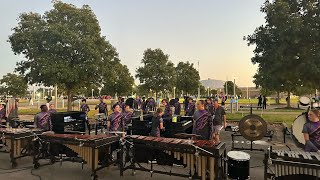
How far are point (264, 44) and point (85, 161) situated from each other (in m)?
12.5

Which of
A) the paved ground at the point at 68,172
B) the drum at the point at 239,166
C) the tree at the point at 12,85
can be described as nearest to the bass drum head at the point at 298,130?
the paved ground at the point at 68,172

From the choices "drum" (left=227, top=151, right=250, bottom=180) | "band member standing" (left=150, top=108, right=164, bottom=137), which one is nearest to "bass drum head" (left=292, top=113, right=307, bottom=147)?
"drum" (left=227, top=151, right=250, bottom=180)

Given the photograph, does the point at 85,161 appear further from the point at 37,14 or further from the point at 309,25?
the point at 37,14

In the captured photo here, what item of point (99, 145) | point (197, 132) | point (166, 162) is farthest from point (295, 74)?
point (99, 145)

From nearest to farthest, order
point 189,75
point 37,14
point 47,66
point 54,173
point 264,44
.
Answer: point 54,173
point 264,44
point 47,66
point 37,14
point 189,75

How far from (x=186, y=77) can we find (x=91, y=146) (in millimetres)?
37715

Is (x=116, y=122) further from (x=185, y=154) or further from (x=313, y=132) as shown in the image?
(x=313, y=132)

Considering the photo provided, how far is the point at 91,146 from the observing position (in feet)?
23.2

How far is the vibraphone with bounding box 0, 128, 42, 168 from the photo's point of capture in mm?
8539

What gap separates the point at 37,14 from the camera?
845 inches

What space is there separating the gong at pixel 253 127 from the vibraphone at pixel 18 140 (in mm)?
6540

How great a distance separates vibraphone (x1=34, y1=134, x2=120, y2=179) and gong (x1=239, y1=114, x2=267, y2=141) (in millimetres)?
4223

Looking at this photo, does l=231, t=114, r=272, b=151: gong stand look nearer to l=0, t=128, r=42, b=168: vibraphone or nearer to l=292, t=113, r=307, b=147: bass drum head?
l=292, t=113, r=307, b=147: bass drum head

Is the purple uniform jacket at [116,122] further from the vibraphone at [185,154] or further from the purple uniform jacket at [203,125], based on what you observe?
the purple uniform jacket at [203,125]
